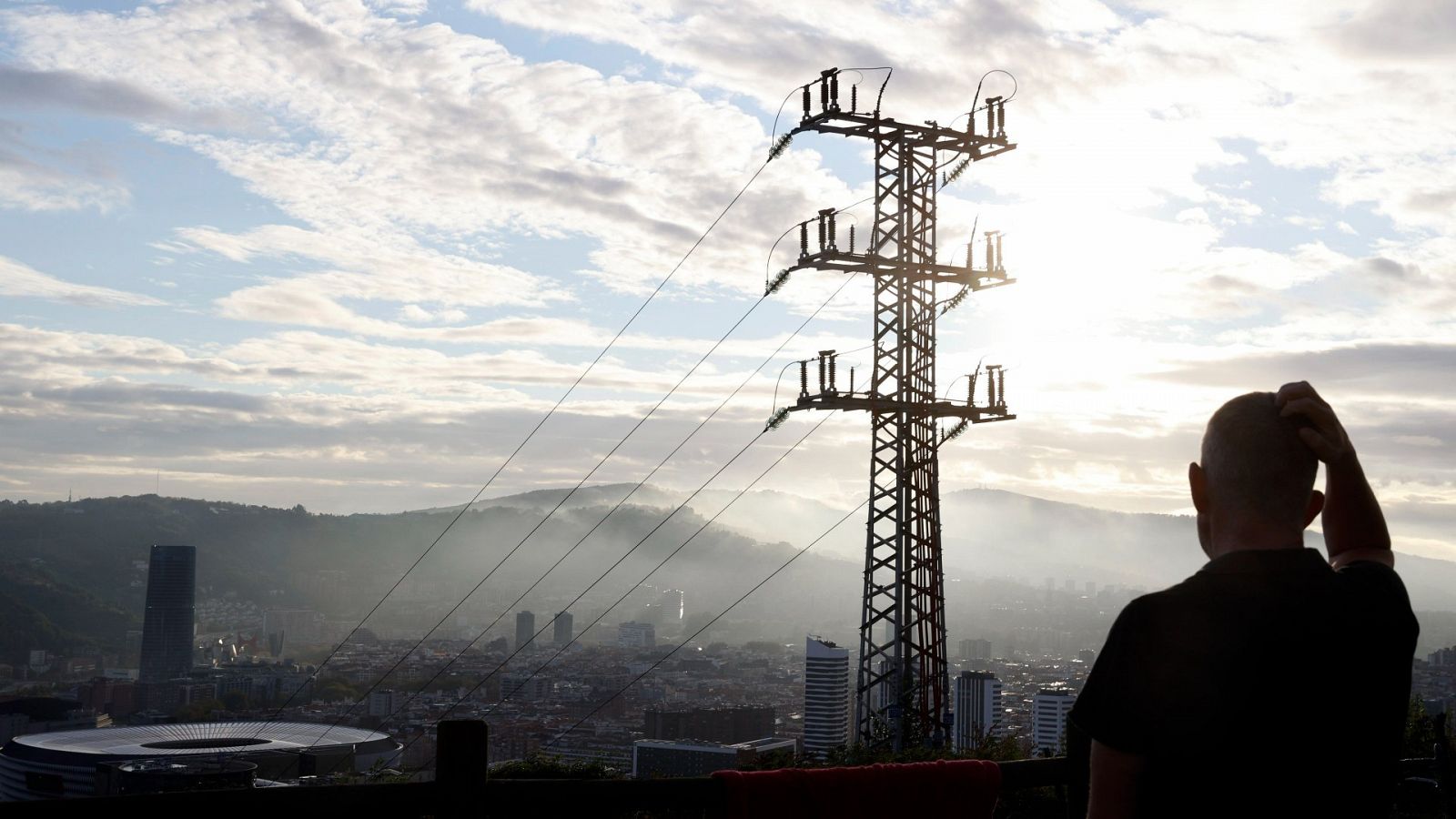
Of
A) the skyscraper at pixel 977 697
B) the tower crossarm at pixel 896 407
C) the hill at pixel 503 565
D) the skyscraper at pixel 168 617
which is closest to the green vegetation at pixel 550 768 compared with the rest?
the tower crossarm at pixel 896 407

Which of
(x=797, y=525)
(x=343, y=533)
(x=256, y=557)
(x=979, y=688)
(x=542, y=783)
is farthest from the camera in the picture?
(x=797, y=525)

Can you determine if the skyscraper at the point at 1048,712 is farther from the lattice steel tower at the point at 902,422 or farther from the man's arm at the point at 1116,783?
the man's arm at the point at 1116,783

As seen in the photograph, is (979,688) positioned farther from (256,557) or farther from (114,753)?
(256,557)

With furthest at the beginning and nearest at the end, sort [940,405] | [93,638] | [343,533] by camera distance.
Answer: [343,533] → [93,638] → [940,405]

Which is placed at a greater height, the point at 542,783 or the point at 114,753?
the point at 542,783

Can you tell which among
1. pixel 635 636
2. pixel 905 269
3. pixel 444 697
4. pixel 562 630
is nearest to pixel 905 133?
pixel 905 269

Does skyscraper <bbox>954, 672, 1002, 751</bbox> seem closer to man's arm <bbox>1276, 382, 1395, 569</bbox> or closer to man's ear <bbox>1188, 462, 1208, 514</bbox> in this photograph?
man's arm <bbox>1276, 382, 1395, 569</bbox>

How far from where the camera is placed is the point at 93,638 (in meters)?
66.8

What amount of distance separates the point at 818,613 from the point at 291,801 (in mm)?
80286

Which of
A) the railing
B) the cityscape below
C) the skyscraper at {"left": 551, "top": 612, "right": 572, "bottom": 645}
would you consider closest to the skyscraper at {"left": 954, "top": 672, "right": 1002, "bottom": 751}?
the cityscape below

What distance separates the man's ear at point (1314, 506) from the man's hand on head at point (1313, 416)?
0.08 m

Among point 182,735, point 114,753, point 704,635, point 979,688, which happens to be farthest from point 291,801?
point 704,635

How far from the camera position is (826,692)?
1623 centimetres

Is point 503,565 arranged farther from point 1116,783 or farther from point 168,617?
point 1116,783
